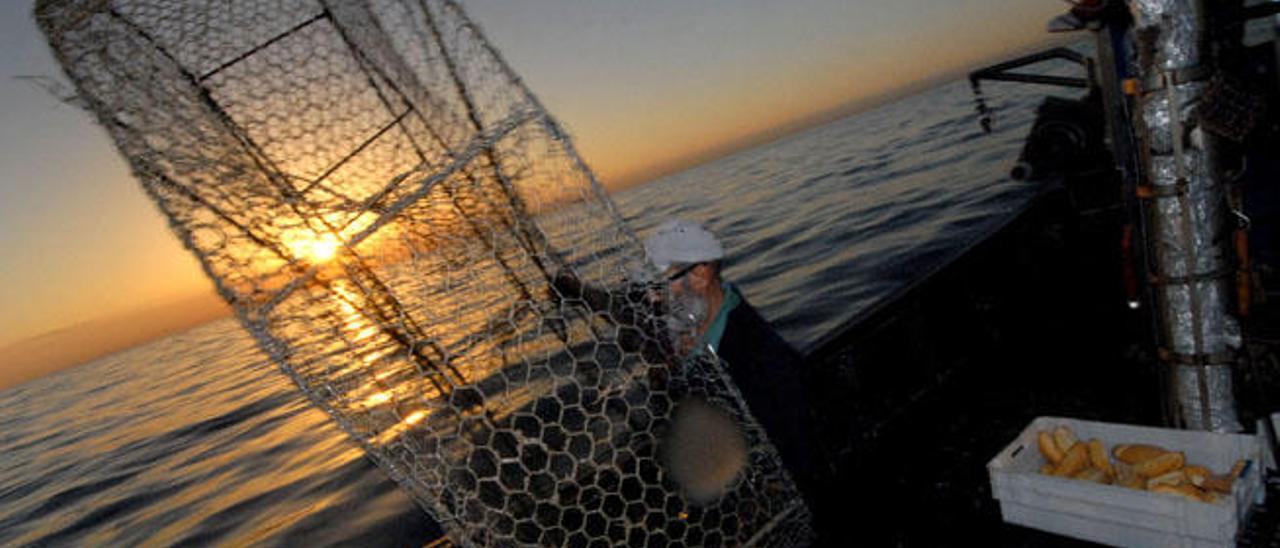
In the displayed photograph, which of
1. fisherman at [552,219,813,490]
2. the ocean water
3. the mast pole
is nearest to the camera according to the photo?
the mast pole

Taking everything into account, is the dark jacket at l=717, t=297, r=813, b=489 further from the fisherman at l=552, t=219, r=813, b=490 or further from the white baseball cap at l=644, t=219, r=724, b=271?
the white baseball cap at l=644, t=219, r=724, b=271

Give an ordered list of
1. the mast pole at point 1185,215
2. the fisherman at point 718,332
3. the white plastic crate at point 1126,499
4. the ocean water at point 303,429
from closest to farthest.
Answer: the white plastic crate at point 1126,499, the mast pole at point 1185,215, the fisherman at point 718,332, the ocean water at point 303,429

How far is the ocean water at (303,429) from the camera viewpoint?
769cm

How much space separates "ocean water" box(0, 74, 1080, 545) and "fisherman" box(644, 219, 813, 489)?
2.62 feet

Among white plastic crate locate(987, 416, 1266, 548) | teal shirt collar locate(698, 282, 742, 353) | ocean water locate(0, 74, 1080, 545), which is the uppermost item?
teal shirt collar locate(698, 282, 742, 353)

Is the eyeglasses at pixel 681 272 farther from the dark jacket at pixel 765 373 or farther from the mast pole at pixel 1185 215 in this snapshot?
the mast pole at pixel 1185 215

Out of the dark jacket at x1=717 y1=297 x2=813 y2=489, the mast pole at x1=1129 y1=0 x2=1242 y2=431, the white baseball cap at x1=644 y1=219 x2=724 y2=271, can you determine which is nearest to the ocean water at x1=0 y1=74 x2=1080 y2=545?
the dark jacket at x1=717 y1=297 x2=813 y2=489

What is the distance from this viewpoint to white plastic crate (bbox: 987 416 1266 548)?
2.02m

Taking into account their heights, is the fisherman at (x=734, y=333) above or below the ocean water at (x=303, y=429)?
above

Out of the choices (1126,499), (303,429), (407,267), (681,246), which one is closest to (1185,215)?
(1126,499)

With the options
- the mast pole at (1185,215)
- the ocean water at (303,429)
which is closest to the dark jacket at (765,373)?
the ocean water at (303,429)

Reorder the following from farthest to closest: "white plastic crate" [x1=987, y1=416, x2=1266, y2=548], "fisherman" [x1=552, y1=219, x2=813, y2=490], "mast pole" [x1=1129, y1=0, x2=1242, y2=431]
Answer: "fisherman" [x1=552, y1=219, x2=813, y2=490], "mast pole" [x1=1129, y1=0, x2=1242, y2=431], "white plastic crate" [x1=987, y1=416, x2=1266, y2=548]

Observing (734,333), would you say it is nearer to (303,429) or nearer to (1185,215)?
(1185,215)

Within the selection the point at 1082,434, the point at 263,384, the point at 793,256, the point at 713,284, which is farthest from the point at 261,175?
the point at 263,384
